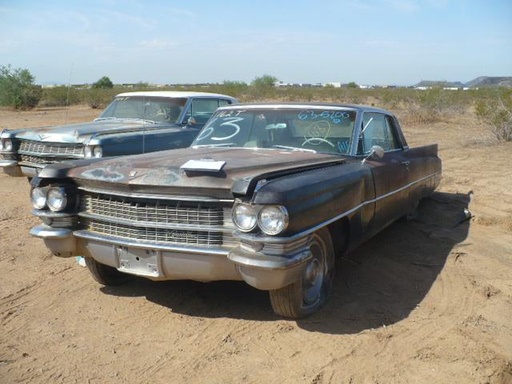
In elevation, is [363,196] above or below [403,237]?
above

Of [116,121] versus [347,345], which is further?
[116,121]

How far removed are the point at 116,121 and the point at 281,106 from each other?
4.42m

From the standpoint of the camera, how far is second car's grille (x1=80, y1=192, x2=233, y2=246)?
139 inches

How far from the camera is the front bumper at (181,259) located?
3287 millimetres

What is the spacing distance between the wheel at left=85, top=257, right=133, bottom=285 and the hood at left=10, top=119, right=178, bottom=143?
3.04 m

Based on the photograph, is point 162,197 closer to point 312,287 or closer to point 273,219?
point 273,219

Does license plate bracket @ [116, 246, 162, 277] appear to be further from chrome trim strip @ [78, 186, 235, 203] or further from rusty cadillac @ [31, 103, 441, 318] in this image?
chrome trim strip @ [78, 186, 235, 203]

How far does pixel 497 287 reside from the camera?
4.61 meters

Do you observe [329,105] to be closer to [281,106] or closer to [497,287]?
[281,106]

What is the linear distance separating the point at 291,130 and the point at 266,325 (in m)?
1.95

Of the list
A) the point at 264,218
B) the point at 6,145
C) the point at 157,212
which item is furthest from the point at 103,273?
the point at 6,145

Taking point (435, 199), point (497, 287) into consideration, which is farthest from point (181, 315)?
point (435, 199)

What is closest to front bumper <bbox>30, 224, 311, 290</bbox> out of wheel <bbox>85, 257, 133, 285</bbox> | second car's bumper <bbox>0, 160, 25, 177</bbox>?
wheel <bbox>85, 257, 133, 285</bbox>

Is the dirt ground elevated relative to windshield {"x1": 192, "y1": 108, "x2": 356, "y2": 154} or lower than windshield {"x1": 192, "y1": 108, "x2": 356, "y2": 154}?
lower
